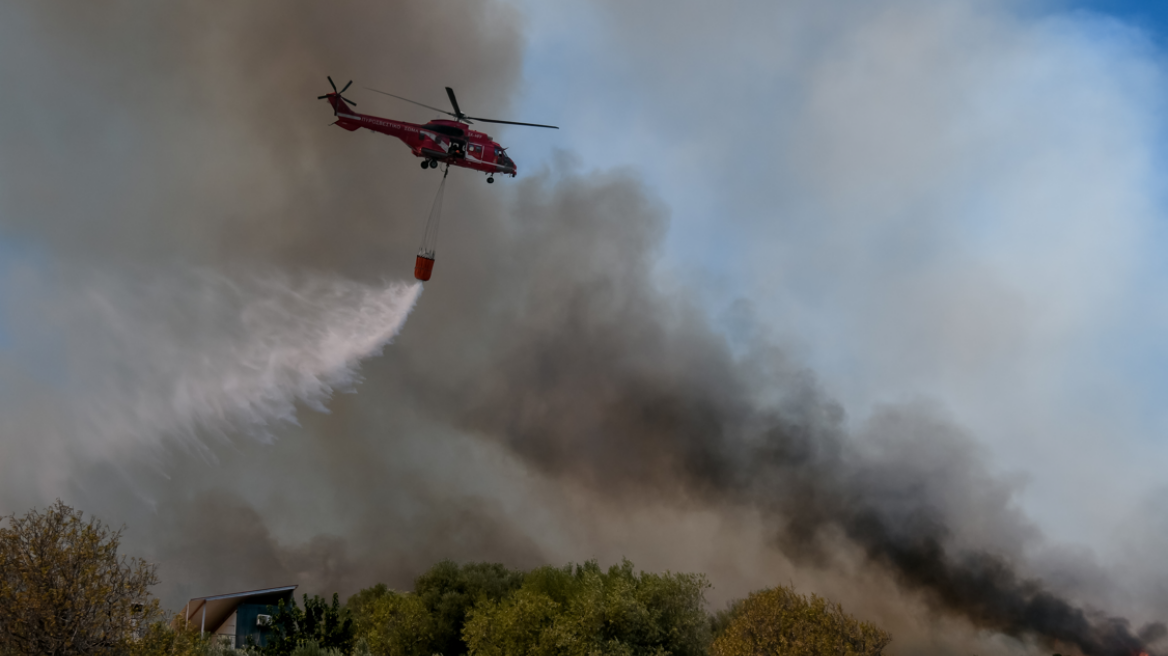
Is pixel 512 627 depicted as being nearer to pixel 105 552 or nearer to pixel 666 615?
pixel 666 615

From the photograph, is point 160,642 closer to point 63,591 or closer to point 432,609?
point 63,591

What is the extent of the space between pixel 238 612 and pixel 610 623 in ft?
151

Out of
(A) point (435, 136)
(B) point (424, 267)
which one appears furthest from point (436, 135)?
(B) point (424, 267)

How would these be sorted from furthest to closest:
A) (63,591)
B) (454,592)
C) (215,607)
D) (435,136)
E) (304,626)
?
(454,592)
(215,607)
(435,136)
(304,626)
(63,591)

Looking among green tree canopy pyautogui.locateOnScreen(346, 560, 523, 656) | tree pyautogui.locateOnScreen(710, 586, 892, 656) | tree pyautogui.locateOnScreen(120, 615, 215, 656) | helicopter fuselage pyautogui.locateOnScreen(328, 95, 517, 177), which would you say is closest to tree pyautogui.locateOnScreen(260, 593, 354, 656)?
tree pyautogui.locateOnScreen(120, 615, 215, 656)

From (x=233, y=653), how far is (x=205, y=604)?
2801 centimetres

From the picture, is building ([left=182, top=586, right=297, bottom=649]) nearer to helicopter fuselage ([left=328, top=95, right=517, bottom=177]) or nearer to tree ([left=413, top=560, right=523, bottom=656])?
tree ([left=413, top=560, right=523, bottom=656])

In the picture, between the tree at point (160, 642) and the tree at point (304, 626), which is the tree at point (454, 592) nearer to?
the tree at point (304, 626)

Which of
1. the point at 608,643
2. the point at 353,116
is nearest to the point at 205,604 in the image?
the point at 608,643

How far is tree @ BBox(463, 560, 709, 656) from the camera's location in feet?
242

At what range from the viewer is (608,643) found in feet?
239

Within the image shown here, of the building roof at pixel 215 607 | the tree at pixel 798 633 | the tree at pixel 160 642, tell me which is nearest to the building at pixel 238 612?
the building roof at pixel 215 607

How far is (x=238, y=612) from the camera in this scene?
9125 centimetres

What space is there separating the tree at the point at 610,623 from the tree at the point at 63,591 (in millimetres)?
40634
